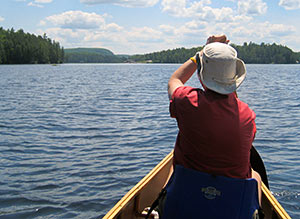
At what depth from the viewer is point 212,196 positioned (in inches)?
107

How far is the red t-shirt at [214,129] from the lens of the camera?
2578 millimetres

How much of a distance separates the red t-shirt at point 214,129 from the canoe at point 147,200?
130 centimetres

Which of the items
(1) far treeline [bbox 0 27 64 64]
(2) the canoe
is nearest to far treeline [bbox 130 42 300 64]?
(1) far treeline [bbox 0 27 64 64]

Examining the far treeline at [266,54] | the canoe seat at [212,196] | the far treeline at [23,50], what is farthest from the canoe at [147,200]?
the far treeline at [266,54]

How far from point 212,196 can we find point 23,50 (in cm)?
12848

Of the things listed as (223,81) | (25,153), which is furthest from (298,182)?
(25,153)

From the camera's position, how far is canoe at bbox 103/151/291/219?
3734mm

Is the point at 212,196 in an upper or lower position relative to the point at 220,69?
lower

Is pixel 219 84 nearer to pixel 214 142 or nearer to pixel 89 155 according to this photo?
pixel 214 142

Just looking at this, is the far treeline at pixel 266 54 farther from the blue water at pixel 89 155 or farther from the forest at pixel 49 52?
the blue water at pixel 89 155

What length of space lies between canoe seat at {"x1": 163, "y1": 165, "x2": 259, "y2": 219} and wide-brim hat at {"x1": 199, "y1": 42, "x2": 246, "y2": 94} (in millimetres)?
647

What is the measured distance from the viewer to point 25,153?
30.5 feet

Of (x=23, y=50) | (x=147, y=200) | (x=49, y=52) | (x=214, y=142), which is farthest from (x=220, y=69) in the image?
(x=49, y=52)

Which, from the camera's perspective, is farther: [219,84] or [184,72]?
[184,72]
